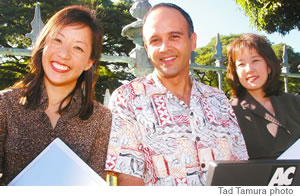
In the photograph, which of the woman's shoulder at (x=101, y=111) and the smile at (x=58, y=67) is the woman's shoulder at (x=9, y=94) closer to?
the smile at (x=58, y=67)

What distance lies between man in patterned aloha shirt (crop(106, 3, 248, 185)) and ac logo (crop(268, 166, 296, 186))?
780 millimetres

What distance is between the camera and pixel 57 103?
180 cm

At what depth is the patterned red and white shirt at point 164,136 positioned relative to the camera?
5.10 ft

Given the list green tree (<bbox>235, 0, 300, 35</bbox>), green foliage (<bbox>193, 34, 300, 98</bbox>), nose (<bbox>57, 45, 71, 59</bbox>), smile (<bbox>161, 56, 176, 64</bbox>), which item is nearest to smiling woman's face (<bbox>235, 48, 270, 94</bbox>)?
smile (<bbox>161, 56, 176, 64</bbox>)

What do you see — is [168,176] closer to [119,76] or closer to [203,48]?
[119,76]

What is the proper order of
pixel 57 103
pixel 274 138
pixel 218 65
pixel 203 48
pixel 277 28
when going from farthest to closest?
pixel 203 48 < pixel 277 28 < pixel 218 65 < pixel 274 138 < pixel 57 103

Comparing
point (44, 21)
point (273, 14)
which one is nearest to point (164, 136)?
point (273, 14)

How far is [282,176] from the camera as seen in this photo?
0.83 metres

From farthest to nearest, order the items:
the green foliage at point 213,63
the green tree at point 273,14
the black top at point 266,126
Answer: the green foliage at point 213,63
the green tree at point 273,14
the black top at point 266,126

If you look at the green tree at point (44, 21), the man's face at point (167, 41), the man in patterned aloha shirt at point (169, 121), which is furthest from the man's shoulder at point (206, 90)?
the green tree at point (44, 21)

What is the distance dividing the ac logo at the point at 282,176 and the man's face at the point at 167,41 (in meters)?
1.09

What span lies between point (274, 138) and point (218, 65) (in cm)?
136

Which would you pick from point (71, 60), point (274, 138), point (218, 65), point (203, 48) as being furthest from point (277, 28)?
point (203, 48)

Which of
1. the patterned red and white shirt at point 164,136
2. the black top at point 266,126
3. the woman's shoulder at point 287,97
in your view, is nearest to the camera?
the patterned red and white shirt at point 164,136
